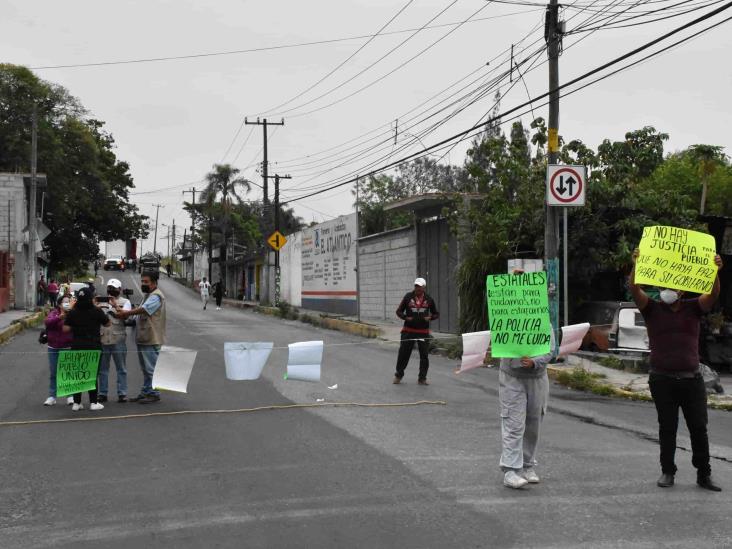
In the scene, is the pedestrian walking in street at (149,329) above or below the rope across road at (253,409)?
above

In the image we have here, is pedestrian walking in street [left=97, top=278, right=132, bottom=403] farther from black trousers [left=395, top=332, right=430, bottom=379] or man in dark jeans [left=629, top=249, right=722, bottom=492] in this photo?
man in dark jeans [left=629, top=249, right=722, bottom=492]

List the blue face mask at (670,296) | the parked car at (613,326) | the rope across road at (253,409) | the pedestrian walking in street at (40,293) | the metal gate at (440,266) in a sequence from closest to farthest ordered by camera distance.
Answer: the blue face mask at (670,296) < the rope across road at (253,409) < the parked car at (613,326) < the metal gate at (440,266) < the pedestrian walking in street at (40,293)

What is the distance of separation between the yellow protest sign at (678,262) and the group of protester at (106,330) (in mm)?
6652

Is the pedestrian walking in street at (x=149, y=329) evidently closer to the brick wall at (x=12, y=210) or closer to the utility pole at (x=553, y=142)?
the utility pole at (x=553, y=142)

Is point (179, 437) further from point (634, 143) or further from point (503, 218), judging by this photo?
point (634, 143)

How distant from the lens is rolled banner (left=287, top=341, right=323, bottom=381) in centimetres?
1066

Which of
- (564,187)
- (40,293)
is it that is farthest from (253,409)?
(40,293)

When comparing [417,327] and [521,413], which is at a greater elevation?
[417,327]

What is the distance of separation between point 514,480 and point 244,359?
192 inches

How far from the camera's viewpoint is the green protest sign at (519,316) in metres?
6.70

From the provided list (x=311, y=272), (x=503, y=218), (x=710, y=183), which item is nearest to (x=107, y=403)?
(x=503, y=218)

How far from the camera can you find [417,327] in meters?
13.4

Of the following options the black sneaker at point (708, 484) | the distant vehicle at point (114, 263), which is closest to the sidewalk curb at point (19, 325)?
the black sneaker at point (708, 484)

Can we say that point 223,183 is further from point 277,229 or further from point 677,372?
point 677,372
